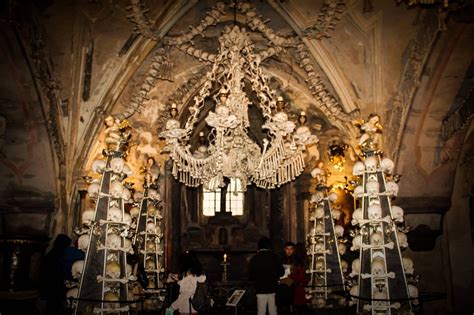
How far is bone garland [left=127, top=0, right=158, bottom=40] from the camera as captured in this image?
674 cm

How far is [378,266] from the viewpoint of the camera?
5090mm

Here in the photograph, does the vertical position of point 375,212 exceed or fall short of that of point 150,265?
it exceeds it

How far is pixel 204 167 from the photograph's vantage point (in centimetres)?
614

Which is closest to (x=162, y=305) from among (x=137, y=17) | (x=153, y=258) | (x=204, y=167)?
(x=153, y=258)

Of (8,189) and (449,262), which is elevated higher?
(8,189)

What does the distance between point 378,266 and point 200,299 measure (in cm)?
181

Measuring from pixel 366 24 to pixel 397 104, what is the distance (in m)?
1.30

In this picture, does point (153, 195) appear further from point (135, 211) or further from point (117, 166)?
point (117, 166)

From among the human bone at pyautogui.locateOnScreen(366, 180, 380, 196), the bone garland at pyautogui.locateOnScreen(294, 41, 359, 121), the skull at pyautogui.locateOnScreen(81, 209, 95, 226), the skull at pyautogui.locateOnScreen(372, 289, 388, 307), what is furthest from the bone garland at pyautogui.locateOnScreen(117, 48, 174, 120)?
the skull at pyautogui.locateOnScreen(372, 289, 388, 307)

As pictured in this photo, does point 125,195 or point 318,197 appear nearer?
point 125,195

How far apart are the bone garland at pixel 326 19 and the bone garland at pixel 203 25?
132 centimetres

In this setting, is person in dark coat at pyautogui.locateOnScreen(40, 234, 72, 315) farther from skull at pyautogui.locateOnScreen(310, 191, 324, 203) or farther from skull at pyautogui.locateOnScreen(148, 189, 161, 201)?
skull at pyautogui.locateOnScreen(310, 191, 324, 203)

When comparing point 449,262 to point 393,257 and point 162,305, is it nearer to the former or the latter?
point 393,257

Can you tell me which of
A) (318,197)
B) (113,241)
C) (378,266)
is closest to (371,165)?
(378,266)
